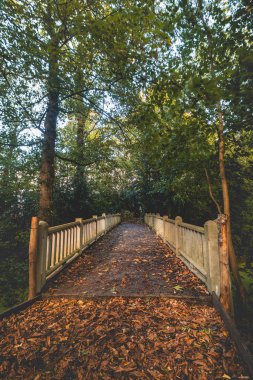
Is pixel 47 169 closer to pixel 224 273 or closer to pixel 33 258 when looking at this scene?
pixel 33 258

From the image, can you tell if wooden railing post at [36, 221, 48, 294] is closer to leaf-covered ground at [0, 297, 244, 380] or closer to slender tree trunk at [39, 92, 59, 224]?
leaf-covered ground at [0, 297, 244, 380]

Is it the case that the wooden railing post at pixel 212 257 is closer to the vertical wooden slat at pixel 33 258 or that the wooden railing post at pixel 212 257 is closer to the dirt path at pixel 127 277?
the dirt path at pixel 127 277

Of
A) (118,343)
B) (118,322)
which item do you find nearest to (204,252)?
(118,322)

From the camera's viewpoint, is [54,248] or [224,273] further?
[54,248]

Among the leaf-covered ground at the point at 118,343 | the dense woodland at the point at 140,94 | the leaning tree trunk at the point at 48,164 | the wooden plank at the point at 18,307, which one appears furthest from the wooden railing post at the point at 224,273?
the leaning tree trunk at the point at 48,164

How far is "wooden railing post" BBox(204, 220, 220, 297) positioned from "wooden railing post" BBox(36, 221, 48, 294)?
115 inches

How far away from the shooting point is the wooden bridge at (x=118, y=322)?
197cm

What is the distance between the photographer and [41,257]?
11.7 feet

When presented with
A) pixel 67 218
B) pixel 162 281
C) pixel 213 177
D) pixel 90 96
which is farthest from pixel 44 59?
pixel 67 218

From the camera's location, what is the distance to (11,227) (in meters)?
8.77

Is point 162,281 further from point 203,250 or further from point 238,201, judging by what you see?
point 238,201

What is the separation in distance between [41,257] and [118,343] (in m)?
2.01

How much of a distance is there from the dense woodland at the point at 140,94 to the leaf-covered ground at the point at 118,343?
8.52 feet

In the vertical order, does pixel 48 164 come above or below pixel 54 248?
above
